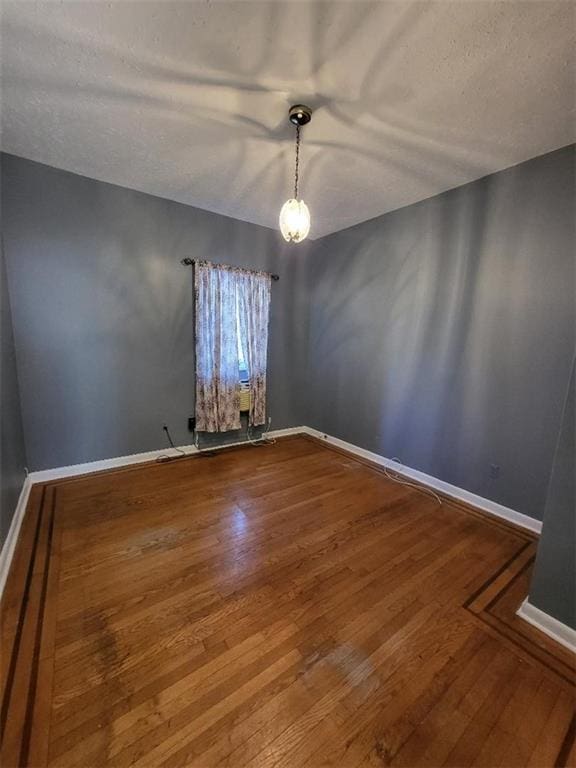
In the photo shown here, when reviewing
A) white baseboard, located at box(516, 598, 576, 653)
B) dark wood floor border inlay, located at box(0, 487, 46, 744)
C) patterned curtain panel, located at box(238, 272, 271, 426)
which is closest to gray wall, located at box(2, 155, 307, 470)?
patterned curtain panel, located at box(238, 272, 271, 426)

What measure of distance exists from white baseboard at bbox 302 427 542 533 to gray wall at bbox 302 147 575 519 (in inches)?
2.2

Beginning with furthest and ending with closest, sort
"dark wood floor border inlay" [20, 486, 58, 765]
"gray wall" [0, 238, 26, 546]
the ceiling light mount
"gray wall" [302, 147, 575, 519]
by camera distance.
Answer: "gray wall" [302, 147, 575, 519], "gray wall" [0, 238, 26, 546], the ceiling light mount, "dark wood floor border inlay" [20, 486, 58, 765]

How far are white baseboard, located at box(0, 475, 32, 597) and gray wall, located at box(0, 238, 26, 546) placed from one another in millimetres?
51

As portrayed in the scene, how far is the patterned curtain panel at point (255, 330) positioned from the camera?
3492 millimetres

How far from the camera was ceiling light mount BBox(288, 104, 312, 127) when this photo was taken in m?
1.69

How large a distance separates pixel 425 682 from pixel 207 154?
3311 mm

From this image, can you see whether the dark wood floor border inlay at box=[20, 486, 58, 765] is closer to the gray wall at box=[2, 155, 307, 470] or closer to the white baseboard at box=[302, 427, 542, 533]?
the gray wall at box=[2, 155, 307, 470]

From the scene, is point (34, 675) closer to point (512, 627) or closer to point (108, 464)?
point (108, 464)

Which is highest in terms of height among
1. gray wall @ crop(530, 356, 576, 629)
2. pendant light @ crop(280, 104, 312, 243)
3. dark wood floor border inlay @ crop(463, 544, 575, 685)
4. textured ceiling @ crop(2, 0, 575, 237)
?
textured ceiling @ crop(2, 0, 575, 237)

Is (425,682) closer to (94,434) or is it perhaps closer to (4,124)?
(94,434)

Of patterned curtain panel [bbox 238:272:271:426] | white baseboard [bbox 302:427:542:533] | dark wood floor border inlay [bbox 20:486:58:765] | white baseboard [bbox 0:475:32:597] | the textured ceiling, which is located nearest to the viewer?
dark wood floor border inlay [bbox 20:486:58:765]

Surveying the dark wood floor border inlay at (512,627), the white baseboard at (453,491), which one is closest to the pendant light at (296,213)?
the dark wood floor border inlay at (512,627)

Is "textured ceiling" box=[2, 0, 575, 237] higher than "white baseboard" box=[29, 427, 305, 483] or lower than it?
higher

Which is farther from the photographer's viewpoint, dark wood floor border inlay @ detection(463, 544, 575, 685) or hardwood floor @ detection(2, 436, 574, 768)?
dark wood floor border inlay @ detection(463, 544, 575, 685)
